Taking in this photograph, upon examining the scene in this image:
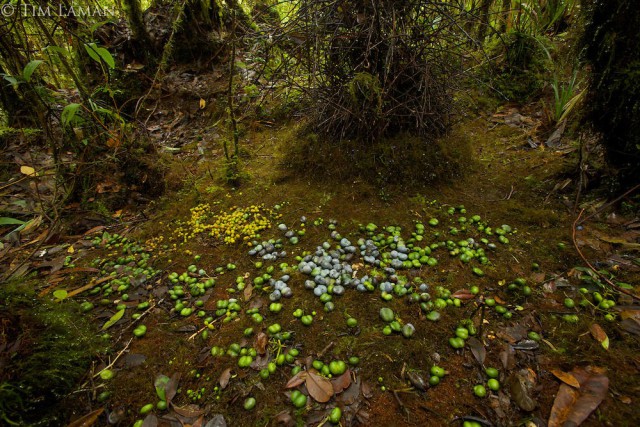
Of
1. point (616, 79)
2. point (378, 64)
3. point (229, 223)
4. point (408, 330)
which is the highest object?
point (378, 64)

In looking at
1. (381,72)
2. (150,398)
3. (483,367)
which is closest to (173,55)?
(381,72)

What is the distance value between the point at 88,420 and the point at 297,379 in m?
1.17

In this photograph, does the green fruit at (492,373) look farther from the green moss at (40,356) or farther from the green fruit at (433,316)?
the green moss at (40,356)

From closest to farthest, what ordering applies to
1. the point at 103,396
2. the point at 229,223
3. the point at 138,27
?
1. the point at 103,396
2. the point at 229,223
3. the point at 138,27

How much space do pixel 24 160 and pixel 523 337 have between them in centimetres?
639

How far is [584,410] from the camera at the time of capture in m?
1.44

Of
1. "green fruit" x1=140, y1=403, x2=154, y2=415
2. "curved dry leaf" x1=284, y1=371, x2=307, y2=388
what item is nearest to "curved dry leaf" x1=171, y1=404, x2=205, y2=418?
"green fruit" x1=140, y1=403, x2=154, y2=415

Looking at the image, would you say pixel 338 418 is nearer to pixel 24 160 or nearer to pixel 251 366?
pixel 251 366

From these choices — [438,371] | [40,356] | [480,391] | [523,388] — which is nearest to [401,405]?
[438,371]

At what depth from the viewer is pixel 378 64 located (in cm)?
313

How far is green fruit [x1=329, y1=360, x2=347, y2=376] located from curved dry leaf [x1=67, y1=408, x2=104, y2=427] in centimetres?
135

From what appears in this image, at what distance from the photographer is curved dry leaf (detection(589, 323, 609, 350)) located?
1704mm

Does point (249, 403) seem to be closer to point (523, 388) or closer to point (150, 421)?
point (150, 421)

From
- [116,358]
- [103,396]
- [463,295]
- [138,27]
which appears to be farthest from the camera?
[138,27]
